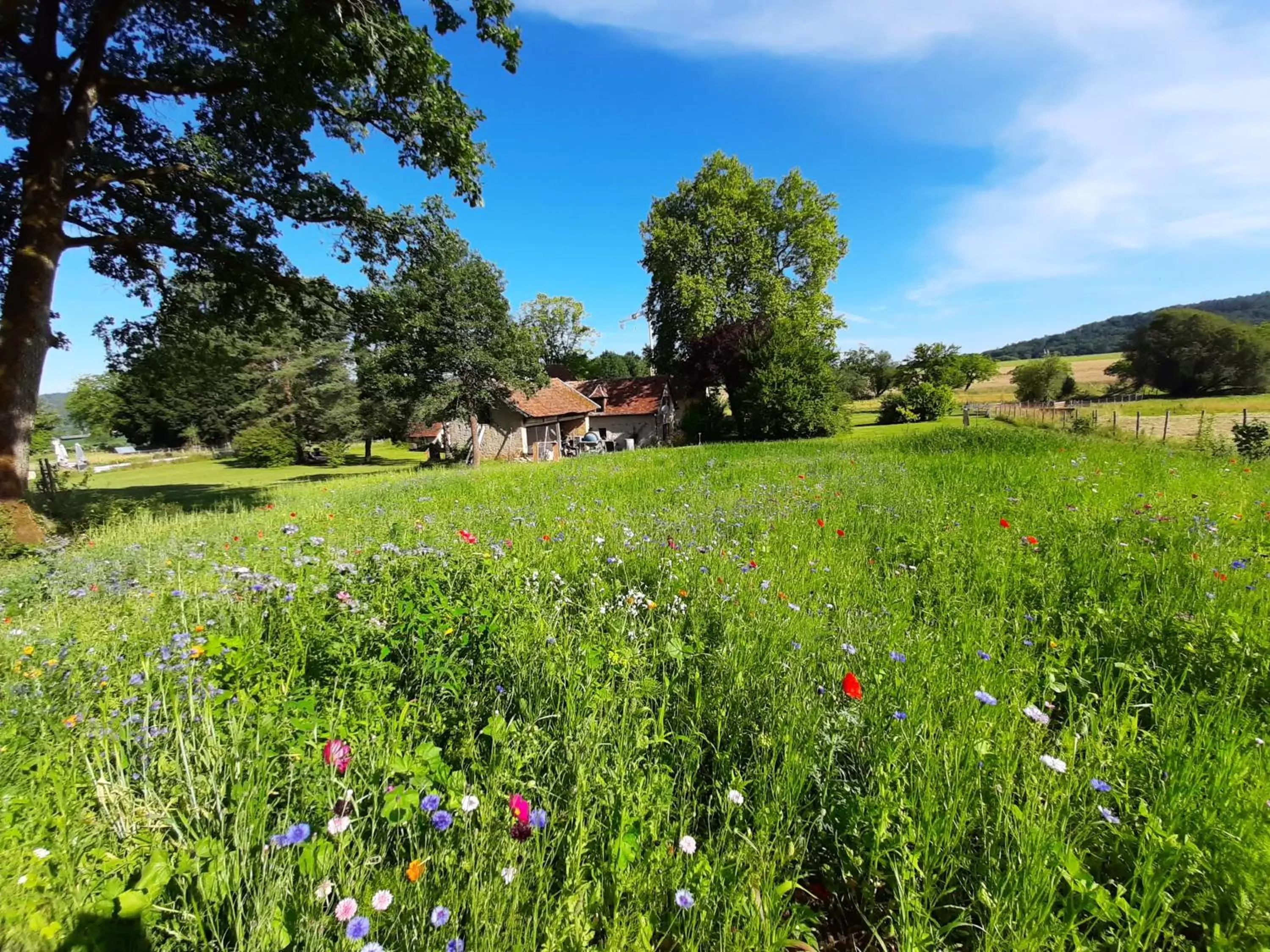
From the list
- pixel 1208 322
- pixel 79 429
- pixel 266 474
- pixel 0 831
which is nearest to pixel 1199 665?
pixel 0 831

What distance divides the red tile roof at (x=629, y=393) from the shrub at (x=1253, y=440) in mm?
29884

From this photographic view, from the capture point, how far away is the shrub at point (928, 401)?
146 feet

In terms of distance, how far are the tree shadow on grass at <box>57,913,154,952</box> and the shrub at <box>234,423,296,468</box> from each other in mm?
47096

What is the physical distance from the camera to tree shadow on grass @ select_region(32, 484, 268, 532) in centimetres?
995

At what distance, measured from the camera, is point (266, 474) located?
3253 cm

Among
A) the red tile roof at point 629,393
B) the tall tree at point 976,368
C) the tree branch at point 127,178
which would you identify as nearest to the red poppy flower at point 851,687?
the tree branch at point 127,178

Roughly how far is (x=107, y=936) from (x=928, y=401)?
5261cm

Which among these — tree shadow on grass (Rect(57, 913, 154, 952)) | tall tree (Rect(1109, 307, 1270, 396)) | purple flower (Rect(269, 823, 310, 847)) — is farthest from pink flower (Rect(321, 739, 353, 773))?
tall tree (Rect(1109, 307, 1270, 396))

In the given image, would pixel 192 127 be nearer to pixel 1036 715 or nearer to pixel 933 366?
pixel 1036 715

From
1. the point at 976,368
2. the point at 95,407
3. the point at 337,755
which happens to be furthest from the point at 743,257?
the point at 95,407

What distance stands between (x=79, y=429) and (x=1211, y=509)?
12474 cm

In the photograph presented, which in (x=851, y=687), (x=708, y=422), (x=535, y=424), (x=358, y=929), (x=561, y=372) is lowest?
(x=851, y=687)

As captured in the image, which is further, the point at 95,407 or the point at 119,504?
the point at 95,407

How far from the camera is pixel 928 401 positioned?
44719 mm
